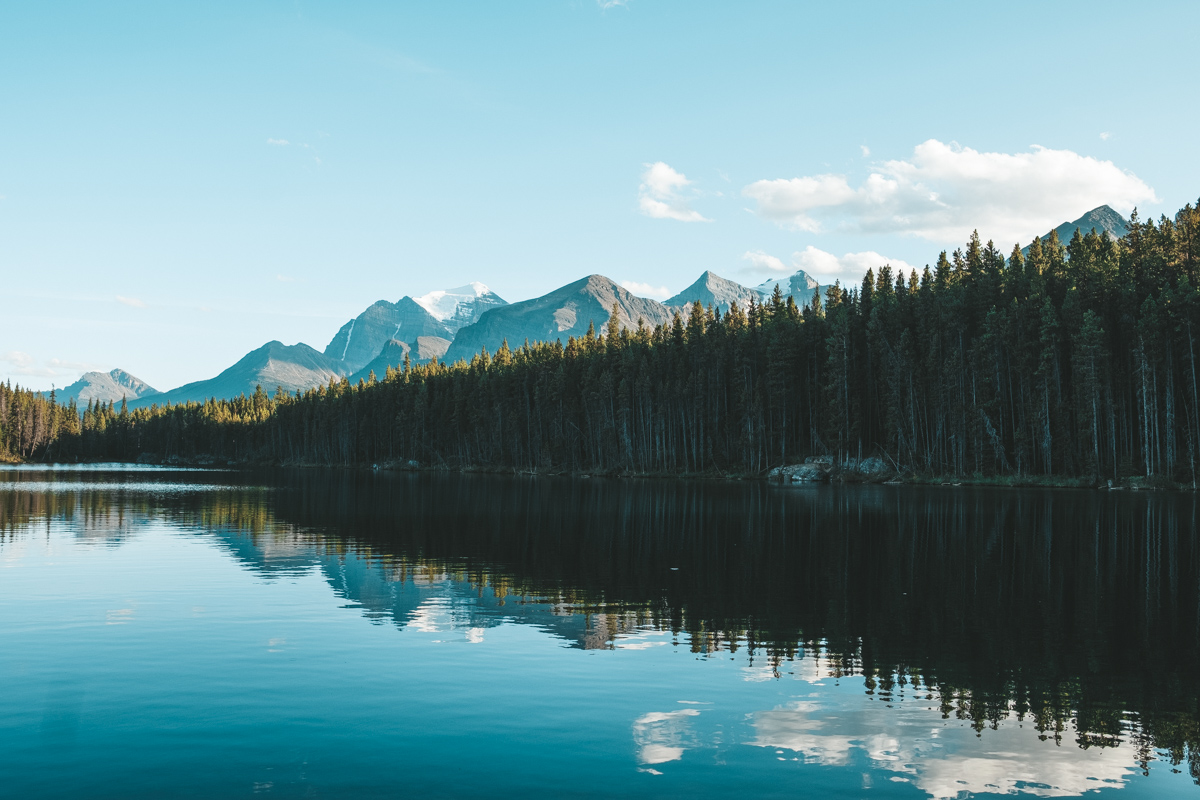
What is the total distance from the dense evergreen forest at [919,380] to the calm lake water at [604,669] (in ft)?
165

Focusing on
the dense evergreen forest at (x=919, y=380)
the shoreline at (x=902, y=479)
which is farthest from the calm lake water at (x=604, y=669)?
the dense evergreen forest at (x=919, y=380)

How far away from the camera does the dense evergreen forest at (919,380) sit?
7644cm

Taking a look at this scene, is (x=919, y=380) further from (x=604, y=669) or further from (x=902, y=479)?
(x=604, y=669)

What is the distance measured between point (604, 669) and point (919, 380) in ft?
293

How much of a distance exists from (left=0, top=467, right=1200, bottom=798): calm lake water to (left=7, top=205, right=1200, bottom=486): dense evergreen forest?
5022cm

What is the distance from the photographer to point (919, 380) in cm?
9512

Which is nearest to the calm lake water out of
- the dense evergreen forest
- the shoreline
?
the shoreline

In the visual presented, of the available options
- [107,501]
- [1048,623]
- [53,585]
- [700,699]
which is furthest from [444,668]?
[107,501]

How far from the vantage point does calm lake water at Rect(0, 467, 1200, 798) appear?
34.1ft

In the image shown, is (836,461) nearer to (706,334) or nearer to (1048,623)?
(706,334)

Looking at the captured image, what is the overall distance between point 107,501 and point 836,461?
78554 millimetres

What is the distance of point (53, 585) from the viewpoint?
2491 cm

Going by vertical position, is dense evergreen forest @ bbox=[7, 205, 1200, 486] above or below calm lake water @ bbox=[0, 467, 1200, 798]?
above

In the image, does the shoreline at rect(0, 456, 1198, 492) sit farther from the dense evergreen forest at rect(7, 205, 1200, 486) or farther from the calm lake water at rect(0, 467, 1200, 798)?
the calm lake water at rect(0, 467, 1200, 798)
